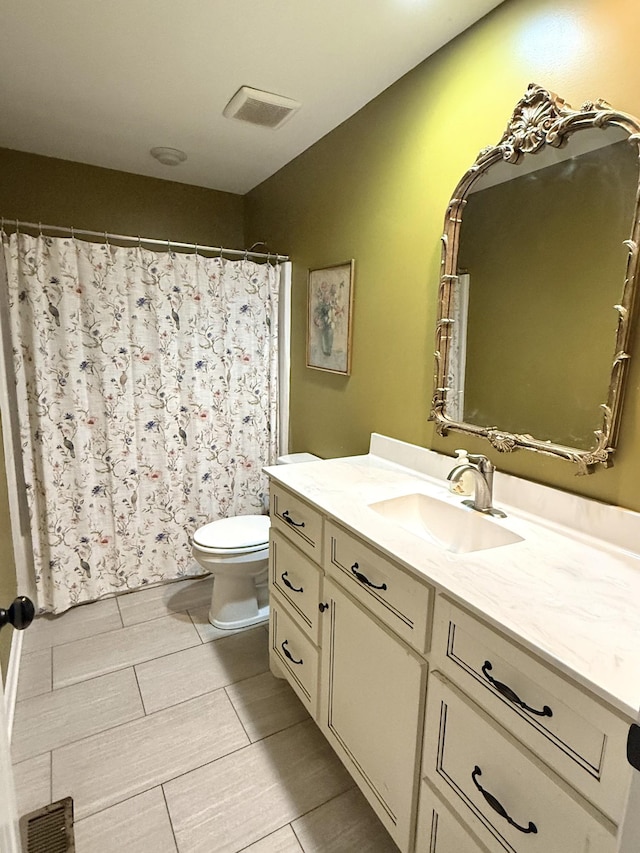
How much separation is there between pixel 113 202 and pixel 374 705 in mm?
2884

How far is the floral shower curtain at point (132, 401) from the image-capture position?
2115 mm

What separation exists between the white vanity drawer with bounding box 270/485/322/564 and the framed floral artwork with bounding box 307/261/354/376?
2.49 feet

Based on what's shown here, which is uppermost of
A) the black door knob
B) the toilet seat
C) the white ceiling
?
the white ceiling

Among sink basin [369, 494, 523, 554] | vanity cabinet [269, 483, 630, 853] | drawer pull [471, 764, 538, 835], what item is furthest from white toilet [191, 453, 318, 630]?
drawer pull [471, 764, 538, 835]

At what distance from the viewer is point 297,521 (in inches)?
61.5

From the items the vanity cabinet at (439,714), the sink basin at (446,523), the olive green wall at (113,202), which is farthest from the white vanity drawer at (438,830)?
the olive green wall at (113,202)

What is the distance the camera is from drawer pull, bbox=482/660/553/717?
765 mm

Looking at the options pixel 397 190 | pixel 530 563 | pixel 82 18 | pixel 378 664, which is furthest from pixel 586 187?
pixel 82 18

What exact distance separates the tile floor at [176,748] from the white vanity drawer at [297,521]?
2.30ft

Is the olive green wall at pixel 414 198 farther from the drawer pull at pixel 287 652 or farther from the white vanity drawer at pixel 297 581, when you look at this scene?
the drawer pull at pixel 287 652

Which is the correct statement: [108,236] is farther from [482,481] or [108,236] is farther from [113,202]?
[482,481]

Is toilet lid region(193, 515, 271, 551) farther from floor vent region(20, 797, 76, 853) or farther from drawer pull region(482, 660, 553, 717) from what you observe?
drawer pull region(482, 660, 553, 717)

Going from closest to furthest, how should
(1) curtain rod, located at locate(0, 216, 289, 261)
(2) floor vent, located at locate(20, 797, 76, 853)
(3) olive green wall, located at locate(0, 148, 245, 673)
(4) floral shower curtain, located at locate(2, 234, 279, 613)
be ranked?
1. (2) floor vent, located at locate(20, 797, 76, 853)
2. (1) curtain rod, located at locate(0, 216, 289, 261)
3. (4) floral shower curtain, located at locate(2, 234, 279, 613)
4. (3) olive green wall, located at locate(0, 148, 245, 673)

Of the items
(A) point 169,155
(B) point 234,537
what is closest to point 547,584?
(B) point 234,537
